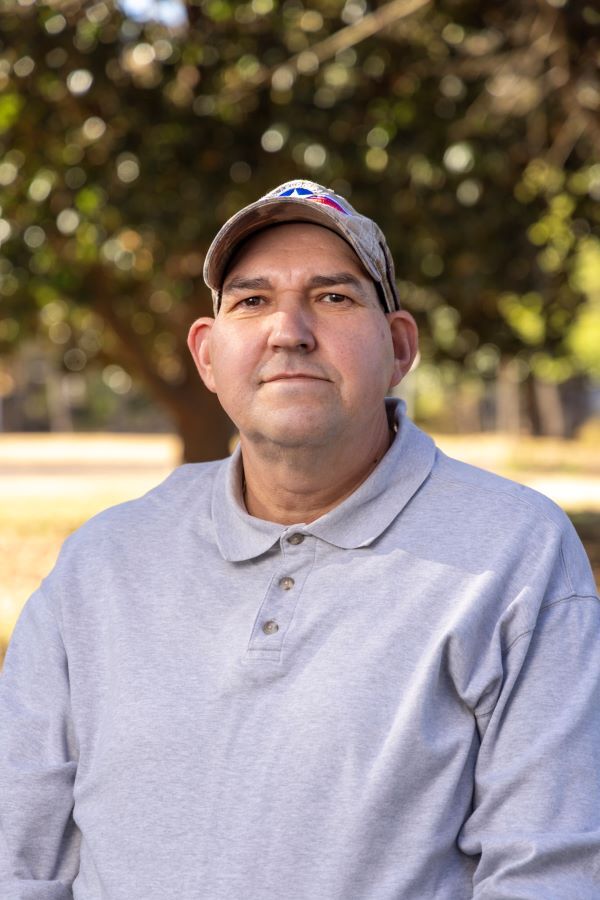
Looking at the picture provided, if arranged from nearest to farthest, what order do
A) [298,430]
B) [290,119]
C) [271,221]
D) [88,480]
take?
[298,430]
[271,221]
[290,119]
[88,480]

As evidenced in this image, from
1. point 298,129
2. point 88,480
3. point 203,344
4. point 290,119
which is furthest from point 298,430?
point 88,480

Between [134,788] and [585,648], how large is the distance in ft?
2.45

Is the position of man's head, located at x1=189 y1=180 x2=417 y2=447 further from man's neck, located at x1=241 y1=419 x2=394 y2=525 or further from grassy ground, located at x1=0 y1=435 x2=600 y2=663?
grassy ground, located at x1=0 y1=435 x2=600 y2=663

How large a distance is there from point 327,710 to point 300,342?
611 millimetres

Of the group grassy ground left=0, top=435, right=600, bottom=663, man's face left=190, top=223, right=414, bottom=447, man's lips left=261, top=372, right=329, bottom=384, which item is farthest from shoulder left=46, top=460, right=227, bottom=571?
grassy ground left=0, top=435, right=600, bottom=663

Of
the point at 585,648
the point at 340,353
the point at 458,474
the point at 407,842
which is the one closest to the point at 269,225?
the point at 340,353

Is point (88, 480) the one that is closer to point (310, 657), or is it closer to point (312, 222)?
point (312, 222)

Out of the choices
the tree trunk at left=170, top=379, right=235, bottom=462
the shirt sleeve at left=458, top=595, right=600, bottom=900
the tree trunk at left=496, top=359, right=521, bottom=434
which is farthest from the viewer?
the tree trunk at left=496, top=359, right=521, bottom=434

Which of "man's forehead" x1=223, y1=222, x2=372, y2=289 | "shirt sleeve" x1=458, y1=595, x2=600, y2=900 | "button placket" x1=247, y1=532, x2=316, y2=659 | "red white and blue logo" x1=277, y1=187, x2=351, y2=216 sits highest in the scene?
"red white and blue logo" x1=277, y1=187, x2=351, y2=216

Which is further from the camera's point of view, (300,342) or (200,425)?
(200,425)

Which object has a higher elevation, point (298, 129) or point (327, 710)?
point (298, 129)

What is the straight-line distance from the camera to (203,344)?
7.95ft

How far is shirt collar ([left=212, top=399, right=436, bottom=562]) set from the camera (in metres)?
2.13

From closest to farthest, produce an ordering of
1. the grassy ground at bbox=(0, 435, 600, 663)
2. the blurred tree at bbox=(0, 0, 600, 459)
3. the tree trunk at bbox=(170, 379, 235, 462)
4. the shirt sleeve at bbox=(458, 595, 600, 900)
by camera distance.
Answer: the shirt sleeve at bbox=(458, 595, 600, 900) < the blurred tree at bbox=(0, 0, 600, 459) < the grassy ground at bbox=(0, 435, 600, 663) < the tree trunk at bbox=(170, 379, 235, 462)
